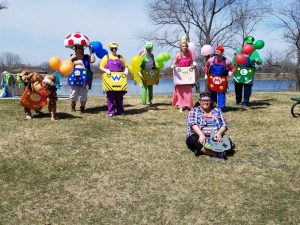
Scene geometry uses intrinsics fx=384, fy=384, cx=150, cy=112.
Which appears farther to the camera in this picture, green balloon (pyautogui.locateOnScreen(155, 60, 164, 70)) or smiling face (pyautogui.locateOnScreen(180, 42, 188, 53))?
green balloon (pyautogui.locateOnScreen(155, 60, 164, 70))

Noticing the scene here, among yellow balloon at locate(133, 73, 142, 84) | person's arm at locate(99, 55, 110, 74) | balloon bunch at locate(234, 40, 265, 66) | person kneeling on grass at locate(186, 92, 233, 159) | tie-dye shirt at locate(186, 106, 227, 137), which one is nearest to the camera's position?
person kneeling on grass at locate(186, 92, 233, 159)

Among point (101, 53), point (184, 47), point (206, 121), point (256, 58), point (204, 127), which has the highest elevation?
point (184, 47)

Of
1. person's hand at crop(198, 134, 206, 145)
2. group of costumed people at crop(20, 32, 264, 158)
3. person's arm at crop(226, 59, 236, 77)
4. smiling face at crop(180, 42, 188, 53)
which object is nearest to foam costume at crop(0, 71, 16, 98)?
group of costumed people at crop(20, 32, 264, 158)

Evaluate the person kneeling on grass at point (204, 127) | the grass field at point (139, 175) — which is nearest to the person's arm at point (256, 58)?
the grass field at point (139, 175)

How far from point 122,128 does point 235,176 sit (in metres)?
3.16

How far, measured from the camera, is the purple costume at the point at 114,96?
9.15 meters

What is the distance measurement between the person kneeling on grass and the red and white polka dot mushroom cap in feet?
12.3

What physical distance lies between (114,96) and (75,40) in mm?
1622

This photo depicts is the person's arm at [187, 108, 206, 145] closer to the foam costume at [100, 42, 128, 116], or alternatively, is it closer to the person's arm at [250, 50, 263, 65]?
the foam costume at [100, 42, 128, 116]

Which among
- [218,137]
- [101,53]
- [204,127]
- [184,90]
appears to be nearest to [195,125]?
[204,127]

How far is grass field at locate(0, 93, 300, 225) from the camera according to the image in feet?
16.0

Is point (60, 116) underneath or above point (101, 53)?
underneath

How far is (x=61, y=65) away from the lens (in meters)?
8.81

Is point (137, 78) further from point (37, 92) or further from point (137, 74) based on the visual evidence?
point (37, 92)
